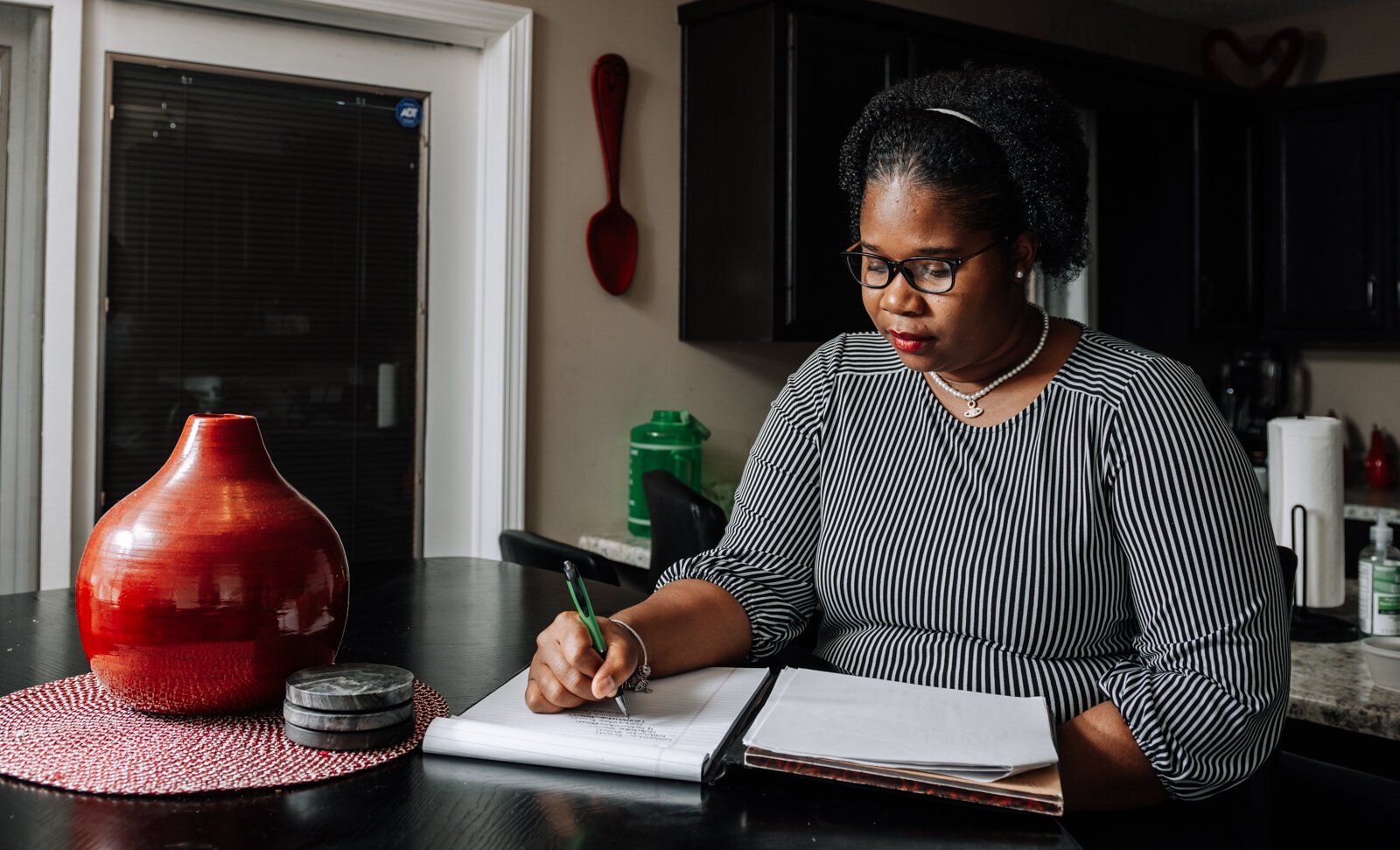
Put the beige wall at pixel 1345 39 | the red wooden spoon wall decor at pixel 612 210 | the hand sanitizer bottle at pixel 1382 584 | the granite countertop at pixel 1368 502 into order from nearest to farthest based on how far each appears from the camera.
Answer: the hand sanitizer bottle at pixel 1382 584
the red wooden spoon wall decor at pixel 612 210
the granite countertop at pixel 1368 502
the beige wall at pixel 1345 39

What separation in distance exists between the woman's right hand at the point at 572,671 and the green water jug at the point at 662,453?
1.78m

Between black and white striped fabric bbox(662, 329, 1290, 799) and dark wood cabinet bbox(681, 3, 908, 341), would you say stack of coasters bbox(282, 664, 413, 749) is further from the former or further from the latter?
dark wood cabinet bbox(681, 3, 908, 341)

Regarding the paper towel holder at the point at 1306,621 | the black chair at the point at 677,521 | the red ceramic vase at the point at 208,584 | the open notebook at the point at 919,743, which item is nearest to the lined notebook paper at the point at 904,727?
the open notebook at the point at 919,743

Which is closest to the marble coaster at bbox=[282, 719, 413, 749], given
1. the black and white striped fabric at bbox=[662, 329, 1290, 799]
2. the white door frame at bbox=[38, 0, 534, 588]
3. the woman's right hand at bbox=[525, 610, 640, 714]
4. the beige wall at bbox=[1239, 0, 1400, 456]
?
the woman's right hand at bbox=[525, 610, 640, 714]

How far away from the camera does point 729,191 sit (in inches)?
110

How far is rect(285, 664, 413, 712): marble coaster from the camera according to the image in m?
0.88

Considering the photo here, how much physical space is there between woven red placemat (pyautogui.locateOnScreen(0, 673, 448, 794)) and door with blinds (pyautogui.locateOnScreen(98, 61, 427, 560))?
60.0 inches

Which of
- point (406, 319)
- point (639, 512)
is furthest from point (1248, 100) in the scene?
point (406, 319)

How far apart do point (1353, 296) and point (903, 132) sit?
10.5 feet

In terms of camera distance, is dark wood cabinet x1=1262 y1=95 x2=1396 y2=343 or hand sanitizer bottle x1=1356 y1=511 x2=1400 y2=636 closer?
hand sanitizer bottle x1=1356 y1=511 x2=1400 y2=636

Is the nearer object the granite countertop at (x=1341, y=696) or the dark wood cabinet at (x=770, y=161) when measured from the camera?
the granite countertop at (x=1341, y=696)

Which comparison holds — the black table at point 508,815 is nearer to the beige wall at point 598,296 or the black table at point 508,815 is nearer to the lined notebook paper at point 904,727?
the lined notebook paper at point 904,727

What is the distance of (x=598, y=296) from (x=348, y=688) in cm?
196

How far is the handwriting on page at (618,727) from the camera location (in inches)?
34.9
